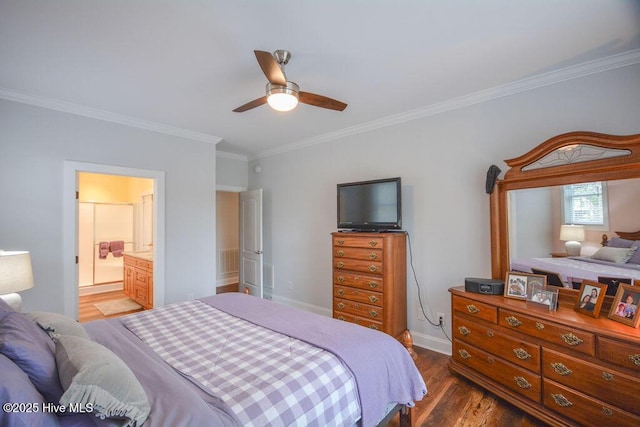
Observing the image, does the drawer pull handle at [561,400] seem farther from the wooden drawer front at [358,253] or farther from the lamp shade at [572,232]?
the wooden drawer front at [358,253]

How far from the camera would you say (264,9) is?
158 centimetres

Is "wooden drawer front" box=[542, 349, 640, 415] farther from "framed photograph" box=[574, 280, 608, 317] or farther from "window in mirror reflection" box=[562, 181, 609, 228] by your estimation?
"window in mirror reflection" box=[562, 181, 609, 228]

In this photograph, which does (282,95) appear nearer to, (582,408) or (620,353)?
(620,353)

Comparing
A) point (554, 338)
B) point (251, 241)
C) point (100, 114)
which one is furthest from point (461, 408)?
point (100, 114)

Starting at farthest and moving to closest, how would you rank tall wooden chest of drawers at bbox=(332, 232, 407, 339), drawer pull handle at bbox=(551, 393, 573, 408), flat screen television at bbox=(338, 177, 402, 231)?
flat screen television at bbox=(338, 177, 402, 231)
tall wooden chest of drawers at bbox=(332, 232, 407, 339)
drawer pull handle at bbox=(551, 393, 573, 408)

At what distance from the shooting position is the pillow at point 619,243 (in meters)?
1.92

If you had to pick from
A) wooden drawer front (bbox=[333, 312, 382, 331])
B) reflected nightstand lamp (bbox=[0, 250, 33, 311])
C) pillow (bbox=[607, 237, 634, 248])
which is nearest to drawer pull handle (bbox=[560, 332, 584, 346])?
pillow (bbox=[607, 237, 634, 248])

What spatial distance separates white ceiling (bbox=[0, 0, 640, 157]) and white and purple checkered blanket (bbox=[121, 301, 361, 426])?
1.91 metres

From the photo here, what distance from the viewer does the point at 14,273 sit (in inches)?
74.4

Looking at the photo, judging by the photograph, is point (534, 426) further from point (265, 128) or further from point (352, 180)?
point (265, 128)

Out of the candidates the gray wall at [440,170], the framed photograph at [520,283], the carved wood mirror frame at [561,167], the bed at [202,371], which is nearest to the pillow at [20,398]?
the bed at [202,371]

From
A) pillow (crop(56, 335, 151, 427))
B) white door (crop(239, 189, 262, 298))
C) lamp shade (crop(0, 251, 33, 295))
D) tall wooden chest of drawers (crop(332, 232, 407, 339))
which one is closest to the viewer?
pillow (crop(56, 335, 151, 427))

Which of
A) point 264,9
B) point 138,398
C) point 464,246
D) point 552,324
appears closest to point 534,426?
point 552,324

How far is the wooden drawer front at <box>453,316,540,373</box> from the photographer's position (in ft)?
6.26
